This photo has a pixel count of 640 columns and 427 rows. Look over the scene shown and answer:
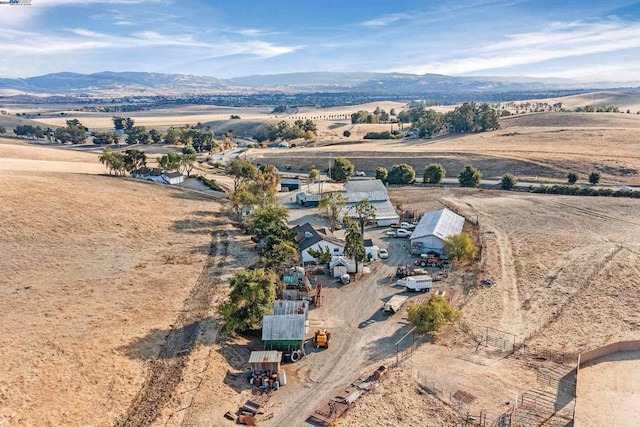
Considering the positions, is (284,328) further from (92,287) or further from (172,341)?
(92,287)

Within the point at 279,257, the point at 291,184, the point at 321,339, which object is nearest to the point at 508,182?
the point at 291,184

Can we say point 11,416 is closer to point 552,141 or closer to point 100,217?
point 100,217

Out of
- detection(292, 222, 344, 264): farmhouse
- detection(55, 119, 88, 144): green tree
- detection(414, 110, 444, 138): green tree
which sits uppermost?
detection(414, 110, 444, 138): green tree

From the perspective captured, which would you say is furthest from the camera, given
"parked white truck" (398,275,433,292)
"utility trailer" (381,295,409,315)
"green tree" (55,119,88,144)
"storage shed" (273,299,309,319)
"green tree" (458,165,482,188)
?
"green tree" (55,119,88,144)

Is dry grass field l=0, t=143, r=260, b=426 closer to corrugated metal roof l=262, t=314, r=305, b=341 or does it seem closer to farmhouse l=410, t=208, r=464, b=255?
corrugated metal roof l=262, t=314, r=305, b=341

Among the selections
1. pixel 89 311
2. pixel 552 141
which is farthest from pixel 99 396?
pixel 552 141

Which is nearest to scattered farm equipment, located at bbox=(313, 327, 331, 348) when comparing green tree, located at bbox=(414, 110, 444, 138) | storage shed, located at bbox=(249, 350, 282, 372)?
storage shed, located at bbox=(249, 350, 282, 372)

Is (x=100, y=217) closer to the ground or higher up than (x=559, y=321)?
higher up
